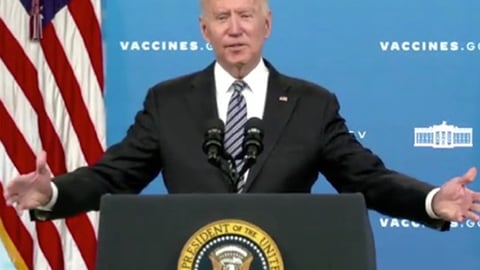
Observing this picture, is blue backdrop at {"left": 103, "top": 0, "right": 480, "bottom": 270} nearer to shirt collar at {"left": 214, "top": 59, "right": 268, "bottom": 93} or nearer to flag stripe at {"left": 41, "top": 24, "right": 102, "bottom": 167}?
flag stripe at {"left": 41, "top": 24, "right": 102, "bottom": 167}

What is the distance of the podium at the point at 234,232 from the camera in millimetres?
1650

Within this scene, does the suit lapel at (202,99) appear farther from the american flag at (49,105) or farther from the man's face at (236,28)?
the american flag at (49,105)

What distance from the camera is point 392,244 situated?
396cm

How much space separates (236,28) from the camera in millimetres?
2426

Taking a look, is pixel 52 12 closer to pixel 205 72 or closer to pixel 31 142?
pixel 31 142

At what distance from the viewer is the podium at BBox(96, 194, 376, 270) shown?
1.65 meters

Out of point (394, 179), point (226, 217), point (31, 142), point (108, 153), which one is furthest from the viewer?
point (31, 142)

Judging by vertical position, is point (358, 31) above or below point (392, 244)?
above

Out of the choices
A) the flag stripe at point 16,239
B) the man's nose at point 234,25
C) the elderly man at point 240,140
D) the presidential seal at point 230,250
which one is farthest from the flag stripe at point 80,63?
the presidential seal at point 230,250

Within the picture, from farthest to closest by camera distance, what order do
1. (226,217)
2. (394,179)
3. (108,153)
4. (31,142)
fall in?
(31,142)
(108,153)
(394,179)
(226,217)

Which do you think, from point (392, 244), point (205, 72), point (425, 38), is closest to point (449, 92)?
point (425, 38)

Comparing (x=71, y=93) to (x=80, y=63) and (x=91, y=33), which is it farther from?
(x=91, y=33)

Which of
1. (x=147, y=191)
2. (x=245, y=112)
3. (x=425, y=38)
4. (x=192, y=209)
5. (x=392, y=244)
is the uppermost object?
(x=425, y=38)

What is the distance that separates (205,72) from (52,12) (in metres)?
1.49
